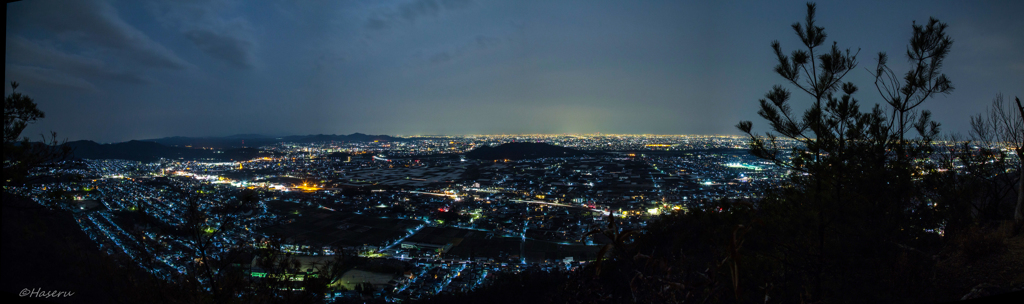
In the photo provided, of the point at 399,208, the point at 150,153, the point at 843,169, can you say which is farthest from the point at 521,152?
the point at 843,169

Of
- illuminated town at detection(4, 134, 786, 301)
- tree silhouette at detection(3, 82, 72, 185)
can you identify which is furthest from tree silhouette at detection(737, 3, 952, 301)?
tree silhouette at detection(3, 82, 72, 185)

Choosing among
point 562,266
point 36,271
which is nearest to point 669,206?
point 562,266

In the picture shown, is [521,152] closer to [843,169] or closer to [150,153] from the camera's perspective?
[150,153]

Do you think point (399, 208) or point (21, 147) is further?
point (399, 208)

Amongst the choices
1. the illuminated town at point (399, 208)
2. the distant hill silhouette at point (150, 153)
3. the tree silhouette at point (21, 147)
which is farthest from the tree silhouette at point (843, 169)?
the distant hill silhouette at point (150, 153)

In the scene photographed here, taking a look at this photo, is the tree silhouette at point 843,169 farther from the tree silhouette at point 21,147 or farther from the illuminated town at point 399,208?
the tree silhouette at point 21,147

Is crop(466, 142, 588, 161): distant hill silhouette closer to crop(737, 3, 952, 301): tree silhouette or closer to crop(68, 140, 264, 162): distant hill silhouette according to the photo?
crop(68, 140, 264, 162): distant hill silhouette

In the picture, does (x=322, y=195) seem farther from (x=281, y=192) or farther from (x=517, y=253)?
(x=517, y=253)
